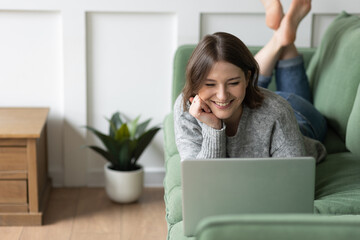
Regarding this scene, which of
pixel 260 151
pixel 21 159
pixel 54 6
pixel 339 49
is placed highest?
pixel 54 6

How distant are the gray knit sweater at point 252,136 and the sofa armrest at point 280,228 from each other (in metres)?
0.70

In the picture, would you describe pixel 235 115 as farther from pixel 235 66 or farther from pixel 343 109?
pixel 343 109

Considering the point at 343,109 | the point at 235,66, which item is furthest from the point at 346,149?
the point at 235,66

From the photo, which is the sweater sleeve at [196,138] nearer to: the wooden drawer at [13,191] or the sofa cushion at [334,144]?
the sofa cushion at [334,144]

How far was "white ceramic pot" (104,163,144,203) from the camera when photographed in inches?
99.0

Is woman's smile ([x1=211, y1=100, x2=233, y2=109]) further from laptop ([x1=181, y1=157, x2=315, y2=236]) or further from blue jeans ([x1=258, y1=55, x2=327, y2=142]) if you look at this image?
blue jeans ([x1=258, y1=55, x2=327, y2=142])

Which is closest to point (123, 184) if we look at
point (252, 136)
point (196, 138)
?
point (196, 138)

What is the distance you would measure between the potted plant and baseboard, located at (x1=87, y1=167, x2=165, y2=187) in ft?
0.66

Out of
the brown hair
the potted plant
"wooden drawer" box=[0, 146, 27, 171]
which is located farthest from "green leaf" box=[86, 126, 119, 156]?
the brown hair

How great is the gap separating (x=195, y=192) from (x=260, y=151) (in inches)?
21.2

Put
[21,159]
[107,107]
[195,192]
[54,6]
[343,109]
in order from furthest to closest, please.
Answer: [107,107] < [54,6] < [21,159] < [343,109] < [195,192]

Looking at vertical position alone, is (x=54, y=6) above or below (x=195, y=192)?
above

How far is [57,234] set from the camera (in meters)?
2.26

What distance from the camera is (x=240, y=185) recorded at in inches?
50.2
